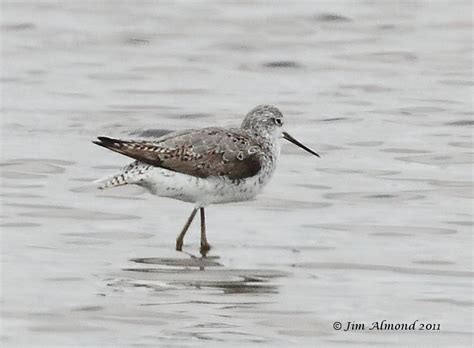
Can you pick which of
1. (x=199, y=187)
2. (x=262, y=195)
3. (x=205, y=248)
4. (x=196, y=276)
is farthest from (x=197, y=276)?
(x=262, y=195)

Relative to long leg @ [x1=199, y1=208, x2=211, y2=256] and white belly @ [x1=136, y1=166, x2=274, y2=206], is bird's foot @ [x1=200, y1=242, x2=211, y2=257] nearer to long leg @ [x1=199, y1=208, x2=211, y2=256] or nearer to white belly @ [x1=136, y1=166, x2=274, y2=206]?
long leg @ [x1=199, y1=208, x2=211, y2=256]

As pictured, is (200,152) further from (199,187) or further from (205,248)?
(205,248)

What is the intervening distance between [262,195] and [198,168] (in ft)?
5.76

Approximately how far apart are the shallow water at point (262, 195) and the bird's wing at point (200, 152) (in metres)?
0.57

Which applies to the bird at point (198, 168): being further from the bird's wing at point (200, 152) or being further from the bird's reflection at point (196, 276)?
the bird's reflection at point (196, 276)

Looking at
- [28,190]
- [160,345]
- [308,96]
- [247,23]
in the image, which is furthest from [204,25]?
[160,345]

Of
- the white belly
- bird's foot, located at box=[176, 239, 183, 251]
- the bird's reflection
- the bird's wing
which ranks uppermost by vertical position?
the bird's wing

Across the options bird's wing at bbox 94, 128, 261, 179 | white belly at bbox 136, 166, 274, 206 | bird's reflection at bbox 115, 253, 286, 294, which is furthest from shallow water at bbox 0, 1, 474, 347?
bird's wing at bbox 94, 128, 261, 179

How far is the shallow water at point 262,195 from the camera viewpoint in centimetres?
962

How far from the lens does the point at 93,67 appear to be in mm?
20594

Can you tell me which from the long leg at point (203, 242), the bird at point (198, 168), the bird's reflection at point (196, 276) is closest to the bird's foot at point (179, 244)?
the bird at point (198, 168)

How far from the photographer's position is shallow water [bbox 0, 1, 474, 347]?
9.62m

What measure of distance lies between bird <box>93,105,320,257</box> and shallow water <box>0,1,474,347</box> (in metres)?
0.36

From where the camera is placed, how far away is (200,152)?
462 inches
